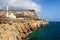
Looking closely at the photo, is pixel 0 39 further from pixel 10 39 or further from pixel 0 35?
pixel 10 39

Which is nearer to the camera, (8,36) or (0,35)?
(0,35)

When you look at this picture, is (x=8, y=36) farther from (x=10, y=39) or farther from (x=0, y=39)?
(x=0, y=39)

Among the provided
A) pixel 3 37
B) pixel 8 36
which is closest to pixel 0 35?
pixel 3 37

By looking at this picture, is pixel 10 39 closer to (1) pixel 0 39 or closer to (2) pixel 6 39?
(2) pixel 6 39

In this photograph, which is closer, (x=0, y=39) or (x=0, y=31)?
(x=0, y=39)

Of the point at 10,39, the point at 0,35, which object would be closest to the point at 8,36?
the point at 10,39

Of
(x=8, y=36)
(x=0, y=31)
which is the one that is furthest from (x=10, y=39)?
(x=0, y=31)
